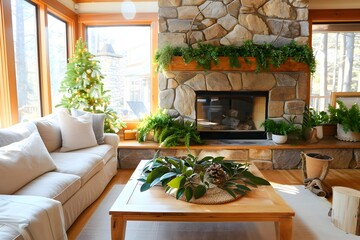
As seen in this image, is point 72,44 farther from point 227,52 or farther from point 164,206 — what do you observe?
Answer: point 164,206

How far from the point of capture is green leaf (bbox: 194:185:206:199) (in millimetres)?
1994

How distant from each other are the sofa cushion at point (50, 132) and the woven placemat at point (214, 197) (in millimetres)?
1698

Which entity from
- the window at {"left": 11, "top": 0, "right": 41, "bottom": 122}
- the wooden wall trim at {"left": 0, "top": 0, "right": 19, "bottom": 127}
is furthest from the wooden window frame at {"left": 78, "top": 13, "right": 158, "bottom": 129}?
the wooden wall trim at {"left": 0, "top": 0, "right": 19, "bottom": 127}

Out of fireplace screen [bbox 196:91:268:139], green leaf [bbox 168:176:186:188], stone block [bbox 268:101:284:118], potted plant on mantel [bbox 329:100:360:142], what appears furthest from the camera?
fireplace screen [bbox 196:91:268:139]

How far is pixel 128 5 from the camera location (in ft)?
15.3

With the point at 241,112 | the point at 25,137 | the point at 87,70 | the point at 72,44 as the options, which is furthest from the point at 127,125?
the point at 25,137

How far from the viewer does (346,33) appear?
4.76 meters

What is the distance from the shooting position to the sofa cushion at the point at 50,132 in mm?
3011

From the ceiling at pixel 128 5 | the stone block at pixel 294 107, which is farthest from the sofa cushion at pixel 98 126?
the stone block at pixel 294 107

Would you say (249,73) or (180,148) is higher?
(249,73)

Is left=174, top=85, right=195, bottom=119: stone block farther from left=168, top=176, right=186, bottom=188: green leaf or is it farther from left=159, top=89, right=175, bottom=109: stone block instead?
left=168, top=176, right=186, bottom=188: green leaf

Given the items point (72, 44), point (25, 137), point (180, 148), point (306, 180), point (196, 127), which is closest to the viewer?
point (25, 137)

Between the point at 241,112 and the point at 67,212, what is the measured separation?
304 centimetres

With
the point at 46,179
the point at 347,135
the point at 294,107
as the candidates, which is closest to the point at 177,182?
the point at 46,179
